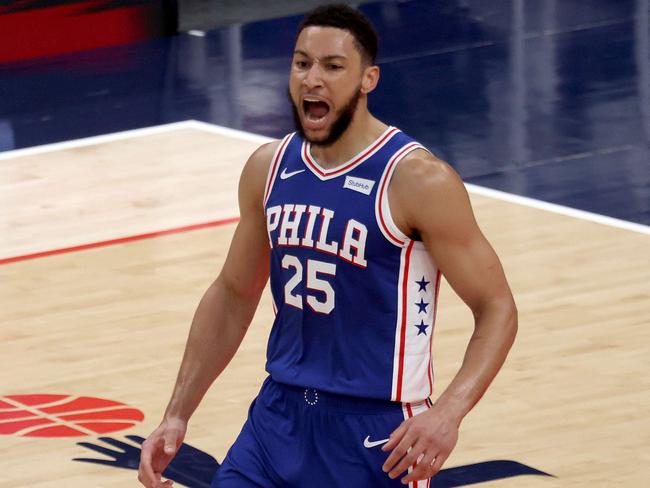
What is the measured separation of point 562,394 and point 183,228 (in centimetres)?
323

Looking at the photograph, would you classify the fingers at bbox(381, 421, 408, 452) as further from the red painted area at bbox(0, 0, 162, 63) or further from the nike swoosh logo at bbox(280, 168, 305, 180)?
the red painted area at bbox(0, 0, 162, 63)

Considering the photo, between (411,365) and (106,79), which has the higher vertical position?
(411,365)

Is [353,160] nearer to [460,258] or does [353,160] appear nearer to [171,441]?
[460,258]

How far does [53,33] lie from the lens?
14.3 m

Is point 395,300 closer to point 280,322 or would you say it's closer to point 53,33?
point 280,322

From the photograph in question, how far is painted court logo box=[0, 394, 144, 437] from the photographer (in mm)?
7078

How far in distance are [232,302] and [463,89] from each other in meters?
8.33

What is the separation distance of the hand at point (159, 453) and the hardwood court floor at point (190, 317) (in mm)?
2026

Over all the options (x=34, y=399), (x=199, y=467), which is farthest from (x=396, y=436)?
(x=34, y=399)

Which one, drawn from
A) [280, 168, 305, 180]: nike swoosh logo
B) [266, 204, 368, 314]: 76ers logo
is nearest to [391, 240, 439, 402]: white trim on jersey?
[266, 204, 368, 314]: 76ers logo

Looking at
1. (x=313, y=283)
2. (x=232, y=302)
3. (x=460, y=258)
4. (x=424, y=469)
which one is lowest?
(x=424, y=469)

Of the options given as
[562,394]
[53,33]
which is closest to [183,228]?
[562,394]

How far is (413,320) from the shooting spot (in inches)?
175

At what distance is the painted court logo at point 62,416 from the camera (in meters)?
7.08
